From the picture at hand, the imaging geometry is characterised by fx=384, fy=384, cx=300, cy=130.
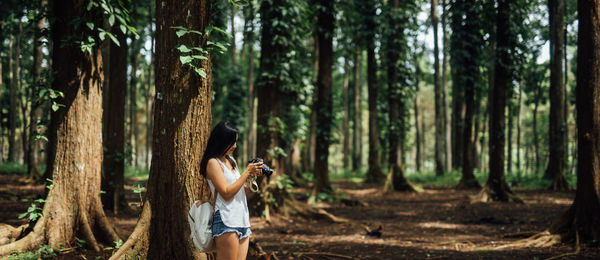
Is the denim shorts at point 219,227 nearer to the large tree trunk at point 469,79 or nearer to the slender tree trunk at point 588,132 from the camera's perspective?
the slender tree trunk at point 588,132

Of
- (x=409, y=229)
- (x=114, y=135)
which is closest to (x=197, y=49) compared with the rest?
(x=114, y=135)

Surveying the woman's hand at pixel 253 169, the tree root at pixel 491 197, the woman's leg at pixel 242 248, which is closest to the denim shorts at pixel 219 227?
the woman's leg at pixel 242 248

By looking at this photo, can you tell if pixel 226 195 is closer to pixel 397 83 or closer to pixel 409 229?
pixel 409 229

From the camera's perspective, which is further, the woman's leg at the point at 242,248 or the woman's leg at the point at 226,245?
the woman's leg at the point at 242,248

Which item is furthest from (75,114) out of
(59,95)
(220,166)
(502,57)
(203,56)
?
(502,57)

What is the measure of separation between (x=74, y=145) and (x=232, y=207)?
3273 mm

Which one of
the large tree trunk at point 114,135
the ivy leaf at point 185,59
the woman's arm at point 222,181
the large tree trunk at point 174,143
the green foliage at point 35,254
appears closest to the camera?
the woman's arm at point 222,181

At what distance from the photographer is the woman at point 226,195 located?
3404mm

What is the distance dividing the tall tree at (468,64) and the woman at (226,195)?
49.3 feet

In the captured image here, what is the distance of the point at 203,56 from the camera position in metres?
4.25

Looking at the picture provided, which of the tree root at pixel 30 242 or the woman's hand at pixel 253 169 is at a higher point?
the woman's hand at pixel 253 169

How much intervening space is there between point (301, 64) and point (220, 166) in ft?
23.5

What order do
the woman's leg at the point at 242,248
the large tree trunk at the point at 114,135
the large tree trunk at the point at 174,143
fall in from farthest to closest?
the large tree trunk at the point at 114,135, the large tree trunk at the point at 174,143, the woman's leg at the point at 242,248

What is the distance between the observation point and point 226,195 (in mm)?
3387
